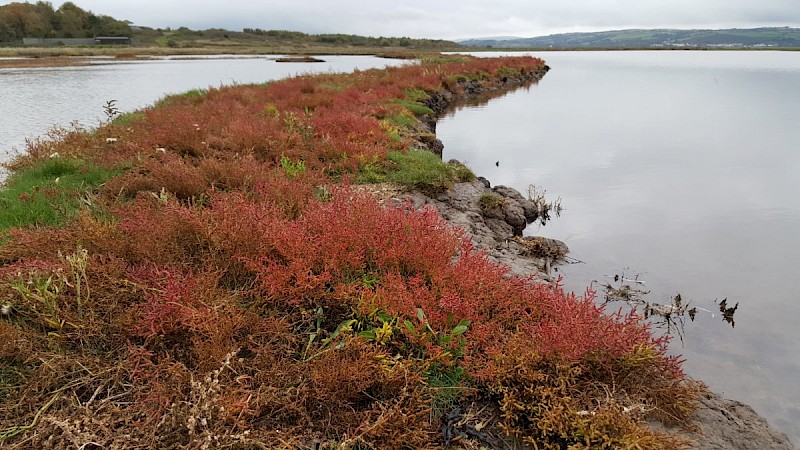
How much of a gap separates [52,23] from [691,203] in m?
95.0

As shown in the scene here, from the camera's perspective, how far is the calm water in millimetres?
5352

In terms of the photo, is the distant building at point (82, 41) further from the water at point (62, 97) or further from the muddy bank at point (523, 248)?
the muddy bank at point (523, 248)

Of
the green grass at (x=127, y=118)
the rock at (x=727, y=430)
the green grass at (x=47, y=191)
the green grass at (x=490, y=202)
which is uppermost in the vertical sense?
the green grass at (x=127, y=118)

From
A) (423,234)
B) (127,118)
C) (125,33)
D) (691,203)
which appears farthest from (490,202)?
(125,33)

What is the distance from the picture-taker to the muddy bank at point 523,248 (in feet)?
11.0

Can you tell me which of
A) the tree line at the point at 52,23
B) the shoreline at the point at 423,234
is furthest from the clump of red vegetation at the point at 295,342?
the tree line at the point at 52,23

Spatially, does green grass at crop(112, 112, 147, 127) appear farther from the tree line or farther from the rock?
the tree line

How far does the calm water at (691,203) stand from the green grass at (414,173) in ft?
6.51

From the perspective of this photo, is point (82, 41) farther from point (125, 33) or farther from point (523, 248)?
point (523, 248)

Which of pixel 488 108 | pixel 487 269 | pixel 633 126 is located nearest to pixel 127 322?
pixel 487 269

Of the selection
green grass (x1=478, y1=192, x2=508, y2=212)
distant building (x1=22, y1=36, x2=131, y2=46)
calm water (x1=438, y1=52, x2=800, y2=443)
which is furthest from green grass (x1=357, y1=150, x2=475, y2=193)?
distant building (x1=22, y1=36, x2=131, y2=46)

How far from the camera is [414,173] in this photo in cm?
852

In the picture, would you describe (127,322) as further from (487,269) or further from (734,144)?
(734,144)

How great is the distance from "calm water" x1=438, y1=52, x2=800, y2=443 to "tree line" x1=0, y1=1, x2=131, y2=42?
7802cm
